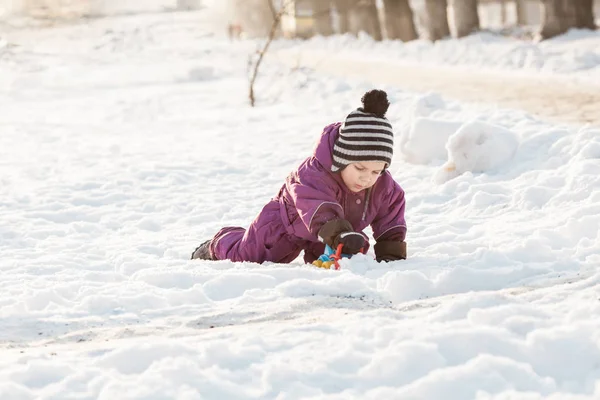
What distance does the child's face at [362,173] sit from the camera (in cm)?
448

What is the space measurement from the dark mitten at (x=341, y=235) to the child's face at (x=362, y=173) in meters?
0.25

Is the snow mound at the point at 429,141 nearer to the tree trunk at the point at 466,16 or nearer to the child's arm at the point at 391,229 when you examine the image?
the child's arm at the point at 391,229

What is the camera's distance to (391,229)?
473 cm

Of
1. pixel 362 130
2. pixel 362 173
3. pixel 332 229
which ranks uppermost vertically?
pixel 362 130

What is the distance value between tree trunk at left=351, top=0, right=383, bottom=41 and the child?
71.2 ft

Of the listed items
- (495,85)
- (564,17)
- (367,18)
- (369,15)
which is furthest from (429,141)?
(367,18)

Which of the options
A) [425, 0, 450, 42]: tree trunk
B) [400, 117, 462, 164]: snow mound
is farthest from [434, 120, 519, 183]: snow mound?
[425, 0, 450, 42]: tree trunk

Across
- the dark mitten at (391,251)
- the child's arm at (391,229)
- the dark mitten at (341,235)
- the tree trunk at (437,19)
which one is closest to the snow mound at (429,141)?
the child's arm at (391,229)

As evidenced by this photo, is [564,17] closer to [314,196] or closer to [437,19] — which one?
[437,19]

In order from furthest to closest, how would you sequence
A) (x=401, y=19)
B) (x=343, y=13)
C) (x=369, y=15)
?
1. (x=343, y=13)
2. (x=369, y=15)
3. (x=401, y=19)

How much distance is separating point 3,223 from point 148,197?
1446 mm

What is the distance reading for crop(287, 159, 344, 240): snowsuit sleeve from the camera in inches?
174

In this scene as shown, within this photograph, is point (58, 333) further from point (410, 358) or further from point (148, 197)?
point (148, 197)

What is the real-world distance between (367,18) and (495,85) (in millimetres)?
15277
